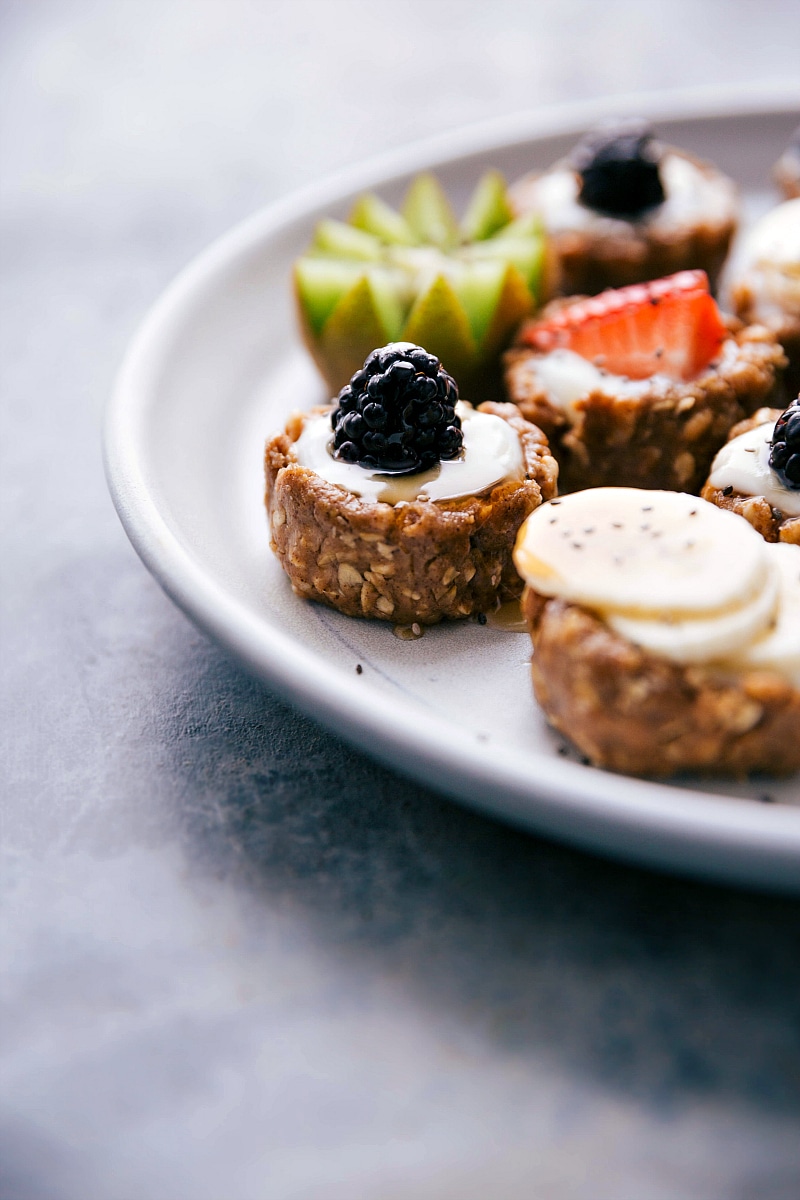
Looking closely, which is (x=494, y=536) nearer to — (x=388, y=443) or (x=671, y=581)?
(x=388, y=443)

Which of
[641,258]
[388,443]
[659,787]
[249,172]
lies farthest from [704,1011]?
[249,172]

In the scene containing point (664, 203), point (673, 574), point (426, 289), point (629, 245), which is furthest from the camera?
point (664, 203)

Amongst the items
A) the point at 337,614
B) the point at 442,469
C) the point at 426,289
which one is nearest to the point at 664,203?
the point at 426,289

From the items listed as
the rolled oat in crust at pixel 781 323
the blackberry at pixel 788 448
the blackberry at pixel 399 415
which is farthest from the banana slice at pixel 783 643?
the rolled oat in crust at pixel 781 323

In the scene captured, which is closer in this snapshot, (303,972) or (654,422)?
(303,972)

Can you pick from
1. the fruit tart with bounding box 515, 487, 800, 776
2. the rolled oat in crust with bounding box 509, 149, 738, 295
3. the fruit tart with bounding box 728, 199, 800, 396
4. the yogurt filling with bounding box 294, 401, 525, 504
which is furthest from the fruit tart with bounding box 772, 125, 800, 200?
the fruit tart with bounding box 515, 487, 800, 776

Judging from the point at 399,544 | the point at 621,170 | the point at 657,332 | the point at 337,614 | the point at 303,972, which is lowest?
the point at 303,972

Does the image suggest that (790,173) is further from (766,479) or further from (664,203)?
(766,479)
